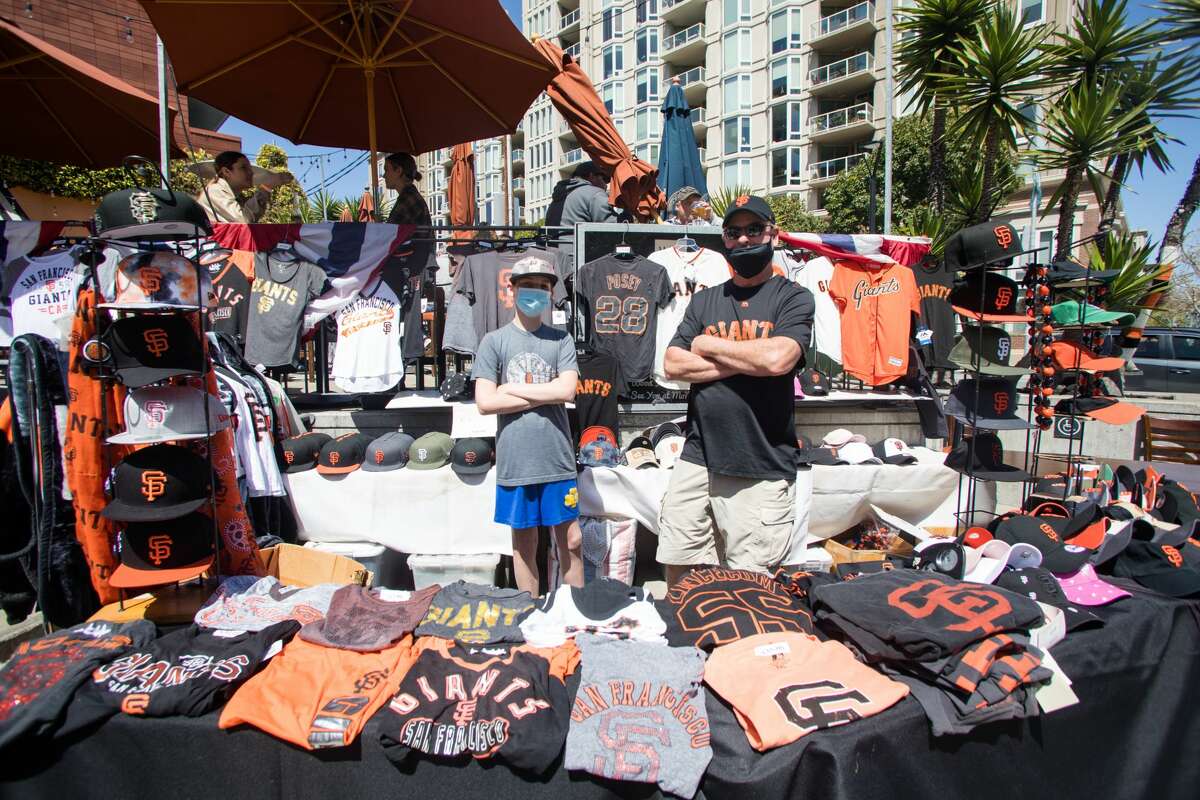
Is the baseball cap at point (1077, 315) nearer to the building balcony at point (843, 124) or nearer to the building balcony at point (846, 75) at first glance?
the building balcony at point (843, 124)

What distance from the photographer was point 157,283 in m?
2.43

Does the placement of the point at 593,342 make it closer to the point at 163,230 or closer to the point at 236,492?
the point at 236,492

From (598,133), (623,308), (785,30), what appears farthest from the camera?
(785,30)

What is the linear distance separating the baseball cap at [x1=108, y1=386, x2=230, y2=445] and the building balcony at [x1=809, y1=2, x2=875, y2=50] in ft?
128

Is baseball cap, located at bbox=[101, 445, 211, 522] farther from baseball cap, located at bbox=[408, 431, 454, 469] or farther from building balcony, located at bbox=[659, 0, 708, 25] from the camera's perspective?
building balcony, located at bbox=[659, 0, 708, 25]

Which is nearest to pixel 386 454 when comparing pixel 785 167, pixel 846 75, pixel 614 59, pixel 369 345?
pixel 369 345

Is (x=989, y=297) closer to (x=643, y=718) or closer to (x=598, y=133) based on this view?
(x=643, y=718)

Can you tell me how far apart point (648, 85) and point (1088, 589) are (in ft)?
154

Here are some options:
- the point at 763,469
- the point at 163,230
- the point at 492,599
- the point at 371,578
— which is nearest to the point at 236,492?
the point at 371,578

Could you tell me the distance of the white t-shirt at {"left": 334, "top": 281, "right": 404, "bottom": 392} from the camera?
4.61 m

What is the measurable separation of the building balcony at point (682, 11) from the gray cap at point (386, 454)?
150 ft

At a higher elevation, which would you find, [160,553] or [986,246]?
[986,246]

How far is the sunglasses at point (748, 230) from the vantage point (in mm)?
2848

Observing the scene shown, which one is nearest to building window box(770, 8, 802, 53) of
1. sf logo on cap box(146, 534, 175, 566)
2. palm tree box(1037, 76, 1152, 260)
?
palm tree box(1037, 76, 1152, 260)
